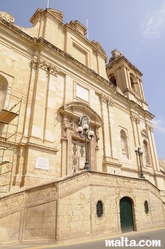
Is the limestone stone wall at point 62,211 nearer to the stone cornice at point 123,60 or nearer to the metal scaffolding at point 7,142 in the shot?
the metal scaffolding at point 7,142

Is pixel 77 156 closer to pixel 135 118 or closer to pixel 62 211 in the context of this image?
pixel 62 211

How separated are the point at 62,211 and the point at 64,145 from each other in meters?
5.50

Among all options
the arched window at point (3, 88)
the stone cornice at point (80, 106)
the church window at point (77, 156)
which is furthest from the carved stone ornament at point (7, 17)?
the church window at point (77, 156)

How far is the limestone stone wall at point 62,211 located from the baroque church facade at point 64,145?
29 mm

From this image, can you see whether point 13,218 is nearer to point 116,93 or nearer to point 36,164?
point 36,164

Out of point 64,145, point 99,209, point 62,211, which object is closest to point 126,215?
point 99,209

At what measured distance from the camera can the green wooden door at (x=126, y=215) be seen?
25.6ft

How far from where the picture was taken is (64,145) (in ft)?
36.9

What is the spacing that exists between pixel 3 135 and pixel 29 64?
5.47 m

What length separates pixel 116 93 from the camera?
1786 cm

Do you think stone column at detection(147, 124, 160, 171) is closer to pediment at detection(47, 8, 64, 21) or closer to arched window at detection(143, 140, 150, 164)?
arched window at detection(143, 140, 150, 164)

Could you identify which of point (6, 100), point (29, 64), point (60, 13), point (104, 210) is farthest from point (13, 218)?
point (60, 13)

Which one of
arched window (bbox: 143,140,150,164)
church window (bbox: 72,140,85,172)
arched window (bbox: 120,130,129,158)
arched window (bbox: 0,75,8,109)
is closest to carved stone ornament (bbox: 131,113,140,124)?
arched window (bbox: 143,140,150,164)

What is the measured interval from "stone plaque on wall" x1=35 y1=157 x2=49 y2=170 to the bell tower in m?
13.6
